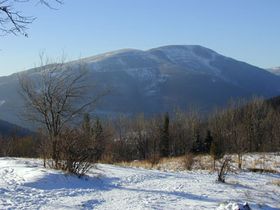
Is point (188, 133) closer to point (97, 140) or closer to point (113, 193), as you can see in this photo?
point (97, 140)

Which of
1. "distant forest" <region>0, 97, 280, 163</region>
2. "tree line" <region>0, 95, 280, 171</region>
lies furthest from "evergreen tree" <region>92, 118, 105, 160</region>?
"distant forest" <region>0, 97, 280, 163</region>

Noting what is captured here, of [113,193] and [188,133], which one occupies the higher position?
[188,133]

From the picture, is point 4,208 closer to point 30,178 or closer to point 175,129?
point 30,178

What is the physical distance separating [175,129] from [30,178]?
7548 cm

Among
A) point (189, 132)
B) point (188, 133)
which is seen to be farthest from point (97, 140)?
point (189, 132)

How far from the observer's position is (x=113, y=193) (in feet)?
46.3

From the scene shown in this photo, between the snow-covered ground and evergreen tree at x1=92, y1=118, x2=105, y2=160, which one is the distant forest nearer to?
evergreen tree at x1=92, y1=118, x2=105, y2=160

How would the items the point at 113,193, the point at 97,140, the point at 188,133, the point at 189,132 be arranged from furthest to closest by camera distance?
the point at 189,132 → the point at 188,133 → the point at 97,140 → the point at 113,193

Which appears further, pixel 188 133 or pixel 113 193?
pixel 188 133

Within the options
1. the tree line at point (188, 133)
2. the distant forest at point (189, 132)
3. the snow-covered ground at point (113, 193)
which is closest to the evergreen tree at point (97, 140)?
the snow-covered ground at point (113, 193)

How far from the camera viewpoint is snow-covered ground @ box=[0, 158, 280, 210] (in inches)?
472

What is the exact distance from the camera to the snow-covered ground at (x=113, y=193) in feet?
Answer: 39.4

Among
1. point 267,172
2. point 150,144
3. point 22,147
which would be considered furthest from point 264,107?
point 267,172

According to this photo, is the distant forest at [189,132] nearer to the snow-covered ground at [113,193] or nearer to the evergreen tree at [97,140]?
the evergreen tree at [97,140]
